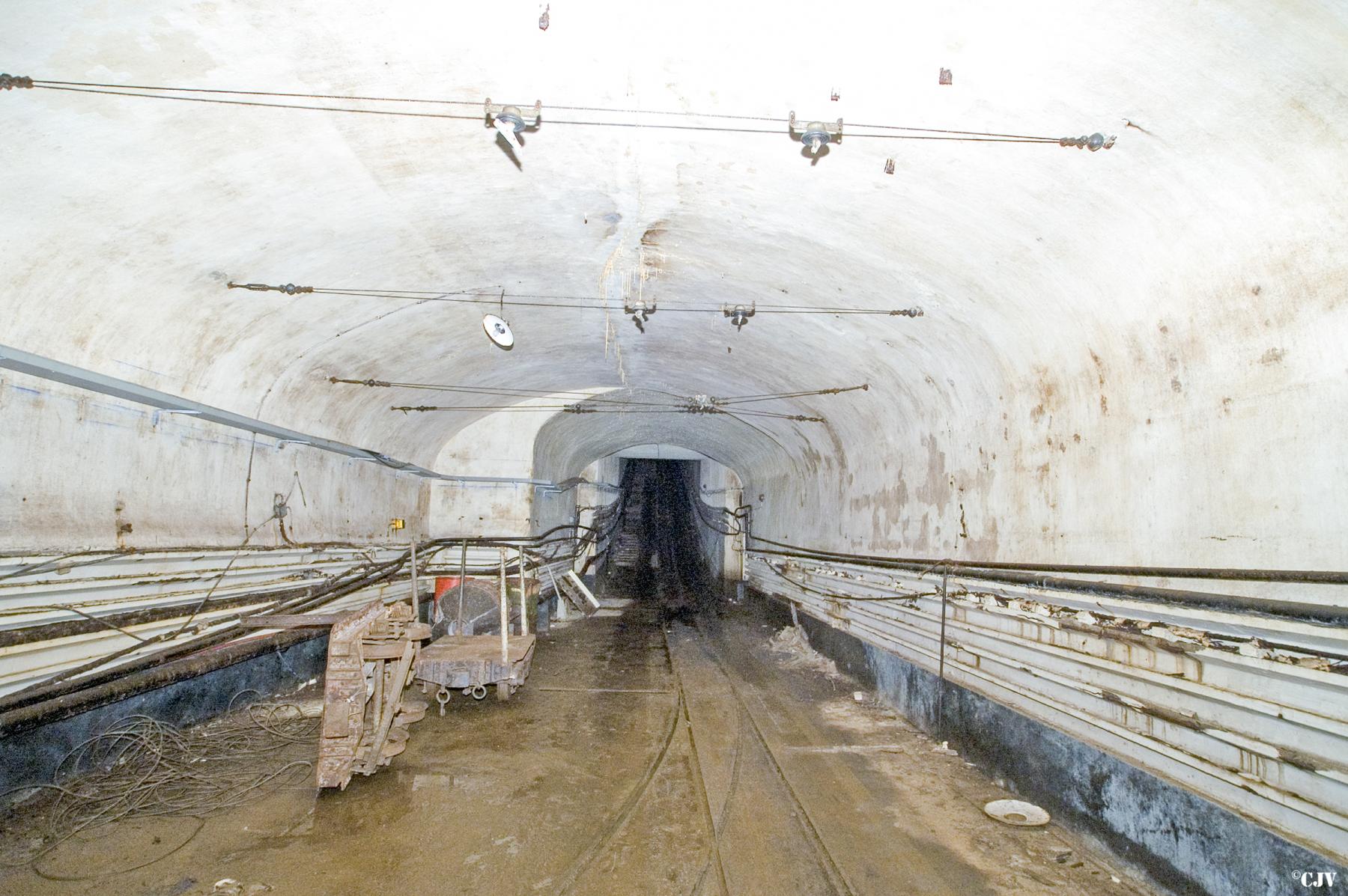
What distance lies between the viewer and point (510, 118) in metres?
4.26

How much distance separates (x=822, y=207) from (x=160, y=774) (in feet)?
22.5

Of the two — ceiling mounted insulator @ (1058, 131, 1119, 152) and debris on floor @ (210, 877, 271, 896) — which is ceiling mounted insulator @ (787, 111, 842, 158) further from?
debris on floor @ (210, 877, 271, 896)

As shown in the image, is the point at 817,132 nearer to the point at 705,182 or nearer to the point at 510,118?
the point at 705,182

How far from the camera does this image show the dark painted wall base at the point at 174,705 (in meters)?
5.20

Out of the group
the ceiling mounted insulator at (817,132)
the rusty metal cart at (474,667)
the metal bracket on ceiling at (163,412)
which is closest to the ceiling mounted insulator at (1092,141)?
the ceiling mounted insulator at (817,132)

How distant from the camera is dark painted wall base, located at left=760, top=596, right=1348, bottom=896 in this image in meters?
3.70

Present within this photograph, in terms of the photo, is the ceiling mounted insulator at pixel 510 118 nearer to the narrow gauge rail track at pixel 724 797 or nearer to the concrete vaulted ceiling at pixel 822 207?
the concrete vaulted ceiling at pixel 822 207

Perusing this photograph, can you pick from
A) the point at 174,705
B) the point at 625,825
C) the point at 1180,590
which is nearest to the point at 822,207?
the point at 1180,590

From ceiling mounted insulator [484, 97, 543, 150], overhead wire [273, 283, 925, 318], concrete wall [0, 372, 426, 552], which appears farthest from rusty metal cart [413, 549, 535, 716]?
ceiling mounted insulator [484, 97, 543, 150]

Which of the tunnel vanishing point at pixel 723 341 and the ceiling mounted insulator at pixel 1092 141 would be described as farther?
the ceiling mounted insulator at pixel 1092 141

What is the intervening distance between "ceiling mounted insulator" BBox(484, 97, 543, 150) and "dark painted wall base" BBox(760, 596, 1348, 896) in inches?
219

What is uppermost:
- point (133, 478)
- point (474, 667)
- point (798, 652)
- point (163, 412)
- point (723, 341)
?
point (723, 341)

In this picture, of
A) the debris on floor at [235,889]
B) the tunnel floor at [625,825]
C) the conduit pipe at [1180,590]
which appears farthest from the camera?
the tunnel floor at [625,825]

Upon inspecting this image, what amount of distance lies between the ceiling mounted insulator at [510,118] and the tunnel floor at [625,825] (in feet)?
15.0
